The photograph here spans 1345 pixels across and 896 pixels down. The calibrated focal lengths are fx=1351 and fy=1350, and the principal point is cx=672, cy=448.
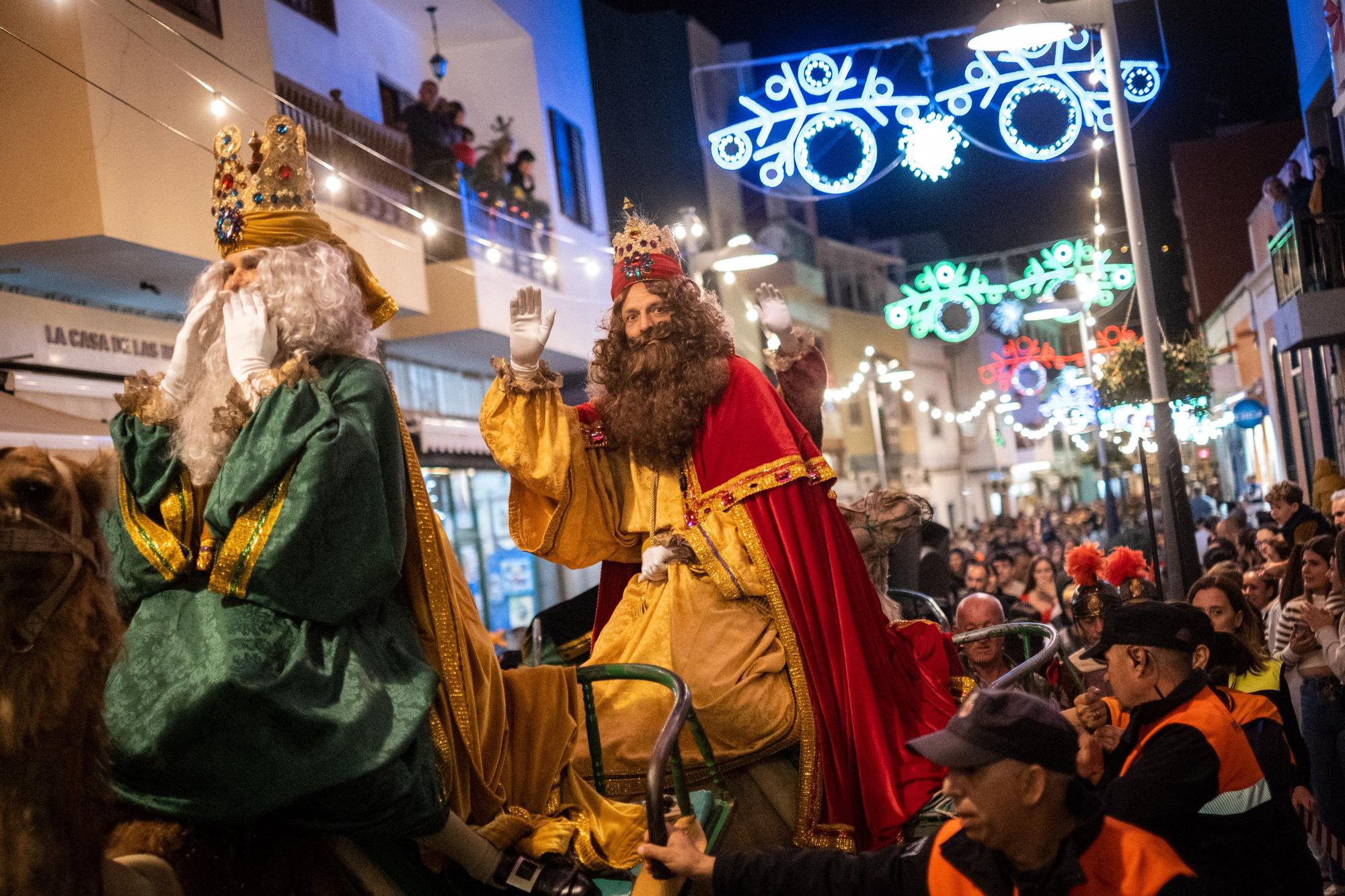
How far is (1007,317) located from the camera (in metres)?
20.7

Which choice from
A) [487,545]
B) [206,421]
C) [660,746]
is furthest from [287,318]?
[487,545]

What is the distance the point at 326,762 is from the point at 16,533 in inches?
35.0

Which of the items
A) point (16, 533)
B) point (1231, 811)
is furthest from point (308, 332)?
point (1231, 811)

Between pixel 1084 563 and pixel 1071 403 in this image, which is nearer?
pixel 1084 563

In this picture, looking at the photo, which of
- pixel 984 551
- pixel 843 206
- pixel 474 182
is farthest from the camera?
pixel 843 206

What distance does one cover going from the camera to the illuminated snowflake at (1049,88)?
1058 cm

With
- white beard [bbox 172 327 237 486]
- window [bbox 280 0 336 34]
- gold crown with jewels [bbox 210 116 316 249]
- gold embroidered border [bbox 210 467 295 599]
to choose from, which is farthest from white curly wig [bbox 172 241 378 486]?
window [bbox 280 0 336 34]

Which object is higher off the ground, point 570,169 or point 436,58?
point 436,58

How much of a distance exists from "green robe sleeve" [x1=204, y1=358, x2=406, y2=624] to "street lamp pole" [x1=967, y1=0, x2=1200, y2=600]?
21.6ft

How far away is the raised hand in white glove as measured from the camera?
17.6 ft

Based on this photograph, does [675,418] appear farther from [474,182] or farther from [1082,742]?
[474,182]

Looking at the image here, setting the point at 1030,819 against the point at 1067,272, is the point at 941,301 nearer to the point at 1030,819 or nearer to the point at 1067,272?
the point at 1067,272

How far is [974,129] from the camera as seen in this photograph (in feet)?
36.4

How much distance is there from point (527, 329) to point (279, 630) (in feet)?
5.81
